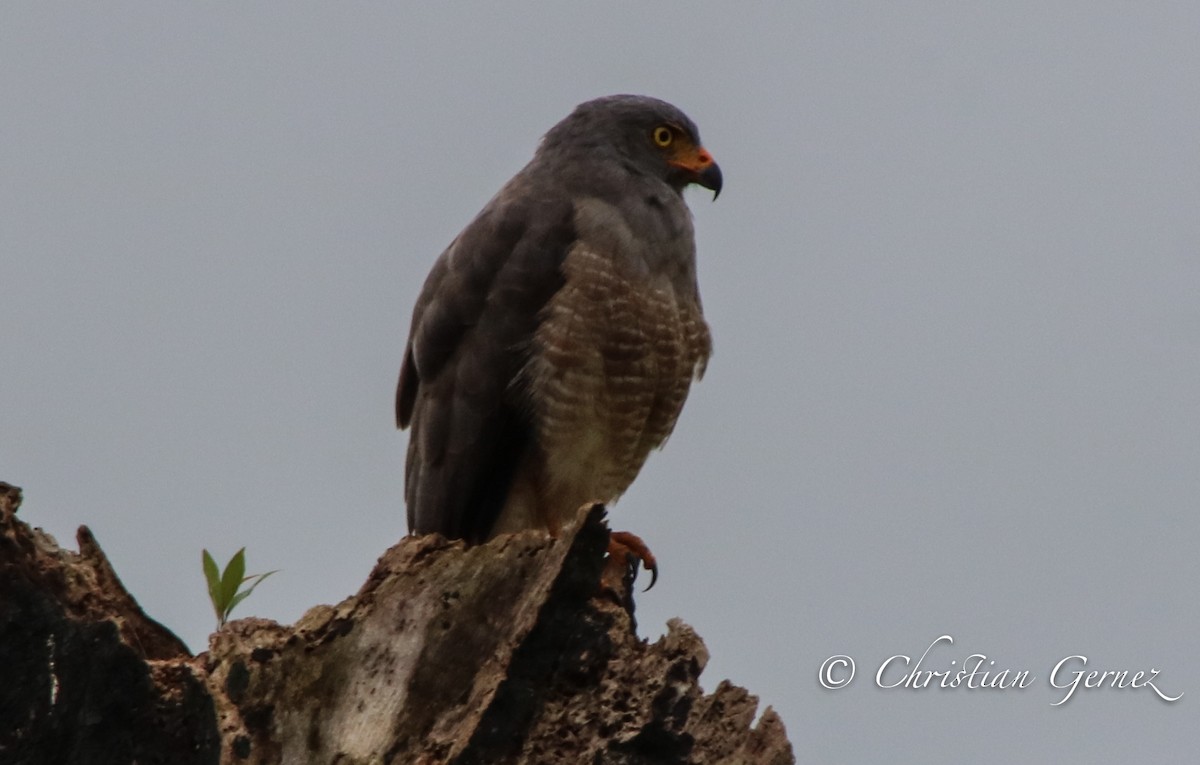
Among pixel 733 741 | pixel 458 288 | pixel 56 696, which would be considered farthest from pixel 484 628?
pixel 458 288

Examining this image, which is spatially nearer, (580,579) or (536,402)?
(580,579)

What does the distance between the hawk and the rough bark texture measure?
182 cm

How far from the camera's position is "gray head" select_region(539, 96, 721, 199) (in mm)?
7867

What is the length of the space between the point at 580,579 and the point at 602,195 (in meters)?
3.20

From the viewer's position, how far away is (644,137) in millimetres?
7961

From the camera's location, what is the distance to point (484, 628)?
4695 millimetres

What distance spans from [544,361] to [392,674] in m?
2.23

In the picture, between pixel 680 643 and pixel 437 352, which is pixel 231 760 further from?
pixel 437 352

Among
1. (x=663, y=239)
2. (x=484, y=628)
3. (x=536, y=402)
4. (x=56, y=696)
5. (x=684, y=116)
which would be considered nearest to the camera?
(x=56, y=696)

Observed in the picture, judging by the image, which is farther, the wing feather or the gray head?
the gray head

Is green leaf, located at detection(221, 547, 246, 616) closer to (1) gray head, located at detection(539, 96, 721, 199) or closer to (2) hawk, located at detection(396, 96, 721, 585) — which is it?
(2) hawk, located at detection(396, 96, 721, 585)

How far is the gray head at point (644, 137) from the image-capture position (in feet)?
25.8

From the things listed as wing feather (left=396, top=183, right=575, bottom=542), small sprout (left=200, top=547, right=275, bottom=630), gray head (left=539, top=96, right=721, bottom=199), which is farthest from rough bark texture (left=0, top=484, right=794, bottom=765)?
gray head (left=539, top=96, right=721, bottom=199)

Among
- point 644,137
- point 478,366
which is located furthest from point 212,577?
point 644,137
